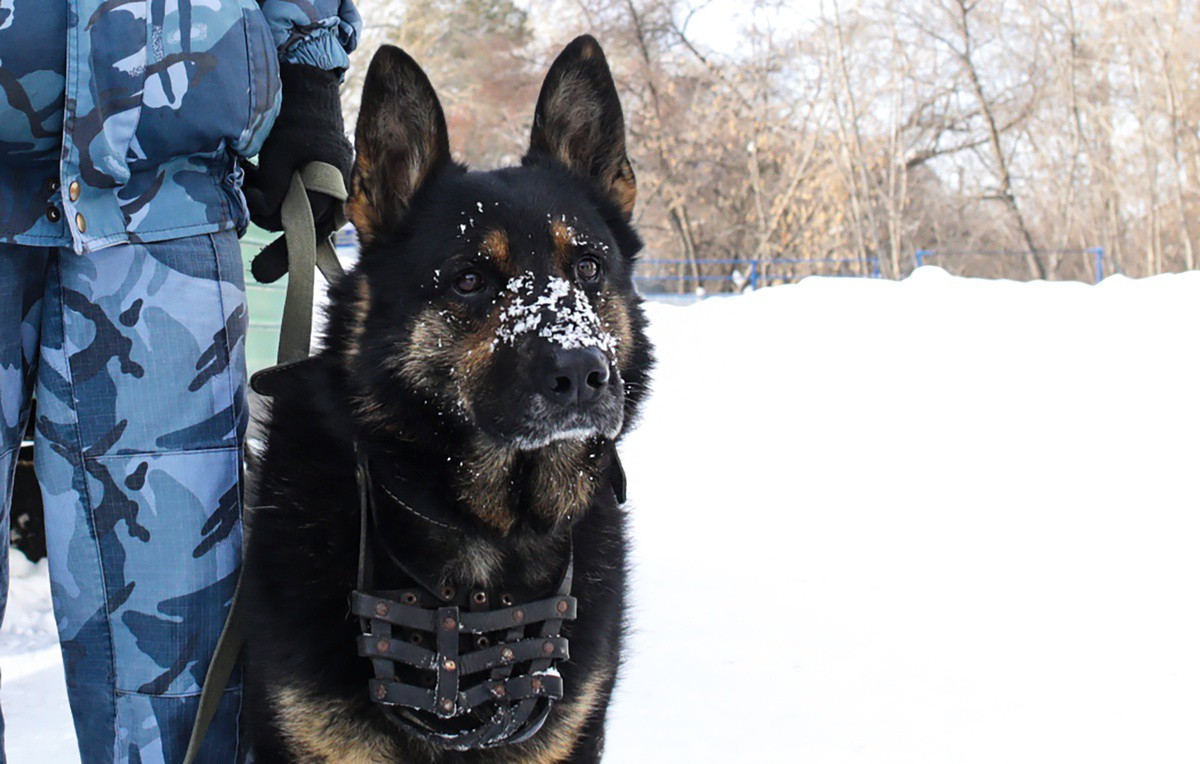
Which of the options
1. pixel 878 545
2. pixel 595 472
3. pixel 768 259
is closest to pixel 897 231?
pixel 768 259

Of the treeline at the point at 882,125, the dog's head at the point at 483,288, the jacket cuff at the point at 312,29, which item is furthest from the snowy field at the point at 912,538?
the treeline at the point at 882,125

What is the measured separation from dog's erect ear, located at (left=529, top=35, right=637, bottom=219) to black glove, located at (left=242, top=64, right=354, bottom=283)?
1.43 feet

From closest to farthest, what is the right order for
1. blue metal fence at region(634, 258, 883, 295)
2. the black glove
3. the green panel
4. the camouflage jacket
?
the camouflage jacket
the black glove
the green panel
blue metal fence at region(634, 258, 883, 295)

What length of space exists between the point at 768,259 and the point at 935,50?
7.13m

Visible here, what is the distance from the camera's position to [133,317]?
183 cm

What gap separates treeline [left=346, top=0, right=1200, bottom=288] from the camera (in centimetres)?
2458

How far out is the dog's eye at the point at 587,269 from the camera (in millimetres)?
2139

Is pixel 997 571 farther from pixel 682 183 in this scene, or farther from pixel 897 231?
pixel 682 183

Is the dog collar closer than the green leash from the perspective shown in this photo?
Yes

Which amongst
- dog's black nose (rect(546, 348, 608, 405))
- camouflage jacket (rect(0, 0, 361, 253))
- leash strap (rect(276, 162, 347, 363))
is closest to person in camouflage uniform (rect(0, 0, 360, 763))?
camouflage jacket (rect(0, 0, 361, 253))

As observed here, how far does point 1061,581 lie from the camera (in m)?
4.58

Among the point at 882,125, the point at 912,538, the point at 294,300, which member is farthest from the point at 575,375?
the point at 882,125

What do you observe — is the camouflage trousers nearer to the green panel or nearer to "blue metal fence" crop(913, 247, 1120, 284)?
the green panel

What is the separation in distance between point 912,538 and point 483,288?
381 centimetres
